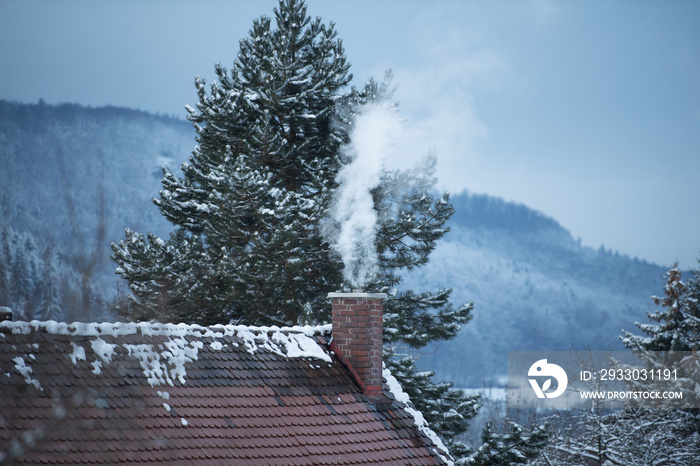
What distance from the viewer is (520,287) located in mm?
86812

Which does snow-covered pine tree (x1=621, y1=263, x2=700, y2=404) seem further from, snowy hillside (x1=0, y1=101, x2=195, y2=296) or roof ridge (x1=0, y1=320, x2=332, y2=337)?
snowy hillside (x1=0, y1=101, x2=195, y2=296)

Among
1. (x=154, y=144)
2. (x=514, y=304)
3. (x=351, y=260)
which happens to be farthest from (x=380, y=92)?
(x=514, y=304)

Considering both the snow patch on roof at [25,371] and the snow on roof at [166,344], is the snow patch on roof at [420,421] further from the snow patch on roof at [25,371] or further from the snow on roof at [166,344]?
the snow patch on roof at [25,371]

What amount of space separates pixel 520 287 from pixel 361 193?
66.7 meters

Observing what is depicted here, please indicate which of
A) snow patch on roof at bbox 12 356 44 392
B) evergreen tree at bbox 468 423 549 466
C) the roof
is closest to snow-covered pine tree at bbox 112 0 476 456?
evergreen tree at bbox 468 423 549 466

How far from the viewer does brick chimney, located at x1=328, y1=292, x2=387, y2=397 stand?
1291 cm

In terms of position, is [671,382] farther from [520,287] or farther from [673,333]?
[520,287]

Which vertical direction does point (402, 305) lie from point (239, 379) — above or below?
above

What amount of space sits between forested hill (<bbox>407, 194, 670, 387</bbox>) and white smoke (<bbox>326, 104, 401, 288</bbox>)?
3006 cm

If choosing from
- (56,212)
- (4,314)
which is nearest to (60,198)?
(56,212)

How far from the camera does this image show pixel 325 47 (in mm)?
26422

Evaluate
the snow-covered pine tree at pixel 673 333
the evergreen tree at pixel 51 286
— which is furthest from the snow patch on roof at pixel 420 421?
the snow-covered pine tree at pixel 673 333

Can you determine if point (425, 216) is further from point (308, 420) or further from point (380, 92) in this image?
point (308, 420)

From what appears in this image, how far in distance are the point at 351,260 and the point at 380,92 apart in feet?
20.4
